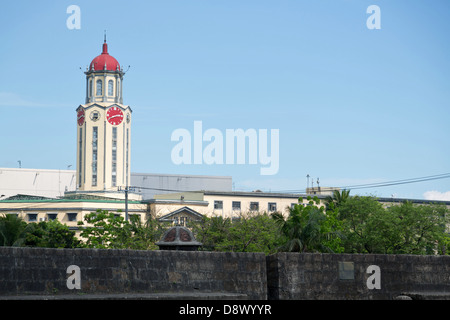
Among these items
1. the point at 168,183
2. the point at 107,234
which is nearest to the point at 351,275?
the point at 107,234

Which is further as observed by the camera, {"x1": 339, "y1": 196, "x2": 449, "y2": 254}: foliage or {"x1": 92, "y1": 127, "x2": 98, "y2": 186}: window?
{"x1": 92, "y1": 127, "x2": 98, "y2": 186}: window

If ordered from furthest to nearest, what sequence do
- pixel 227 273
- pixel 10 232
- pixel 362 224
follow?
1. pixel 362 224
2. pixel 10 232
3. pixel 227 273

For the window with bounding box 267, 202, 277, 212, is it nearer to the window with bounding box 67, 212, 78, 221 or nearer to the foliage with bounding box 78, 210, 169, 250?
the window with bounding box 67, 212, 78, 221

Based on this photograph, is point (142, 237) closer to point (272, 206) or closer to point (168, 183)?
point (272, 206)

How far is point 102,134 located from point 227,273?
113862 millimetres

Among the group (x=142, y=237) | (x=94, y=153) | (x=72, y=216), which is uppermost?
(x=94, y=153)

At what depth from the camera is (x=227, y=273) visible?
16984 millimetres

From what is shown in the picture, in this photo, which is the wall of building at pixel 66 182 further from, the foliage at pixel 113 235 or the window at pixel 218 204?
the foliage at pixel 113 235

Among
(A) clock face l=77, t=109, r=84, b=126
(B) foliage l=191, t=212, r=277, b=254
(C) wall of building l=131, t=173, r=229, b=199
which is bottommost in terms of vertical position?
(B) foliage l=191, t=212, r=277, b=254

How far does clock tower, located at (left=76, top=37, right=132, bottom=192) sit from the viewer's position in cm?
12838

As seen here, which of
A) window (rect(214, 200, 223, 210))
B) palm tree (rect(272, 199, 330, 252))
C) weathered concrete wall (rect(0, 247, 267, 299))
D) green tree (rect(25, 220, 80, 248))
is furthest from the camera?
window (rect(214, 200, 223, 210))

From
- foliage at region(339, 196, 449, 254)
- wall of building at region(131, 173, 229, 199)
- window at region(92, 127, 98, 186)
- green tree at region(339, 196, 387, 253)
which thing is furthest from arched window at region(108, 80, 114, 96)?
foliage at region(339, 196, 449, 254)

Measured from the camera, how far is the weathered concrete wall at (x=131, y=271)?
15.3m
